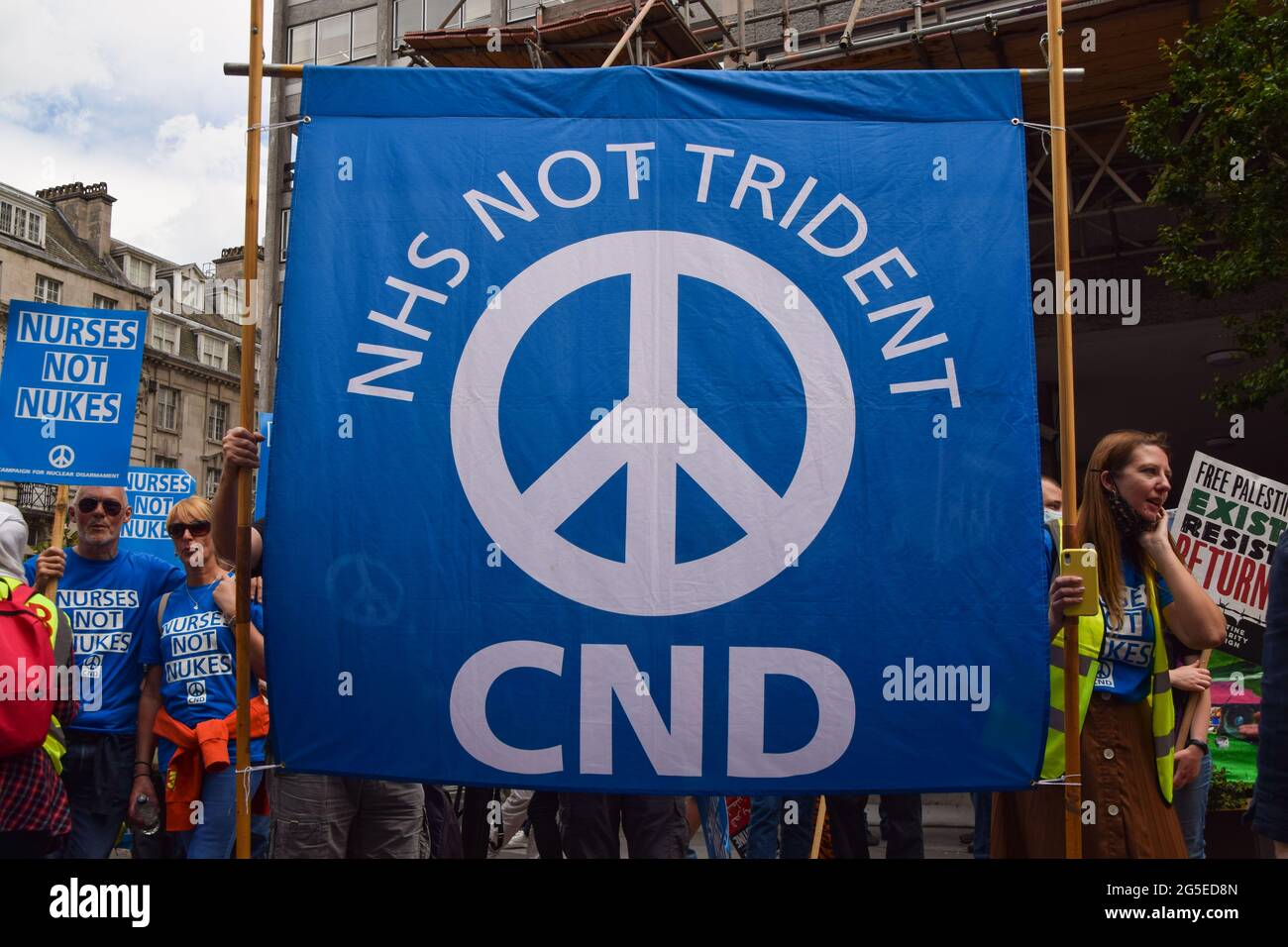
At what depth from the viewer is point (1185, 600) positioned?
13.7ft

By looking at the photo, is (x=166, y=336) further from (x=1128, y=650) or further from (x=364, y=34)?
(x=1128, y=650)

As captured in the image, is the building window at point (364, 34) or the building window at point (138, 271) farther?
the building window at point (138, 271)

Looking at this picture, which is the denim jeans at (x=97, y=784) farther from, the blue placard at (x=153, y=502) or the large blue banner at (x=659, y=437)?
the blue placard at (x=153, y=502)

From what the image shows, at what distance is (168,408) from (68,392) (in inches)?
2051

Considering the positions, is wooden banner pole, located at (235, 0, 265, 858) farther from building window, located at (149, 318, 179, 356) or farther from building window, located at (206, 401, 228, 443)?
building window, located at (149, 318, 179, 356)

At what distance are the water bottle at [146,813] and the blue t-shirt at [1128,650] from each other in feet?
13.5

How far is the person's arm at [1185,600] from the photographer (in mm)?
4160

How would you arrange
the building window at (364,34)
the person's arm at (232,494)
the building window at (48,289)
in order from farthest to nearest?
the building window at (48,289) < the building window at (364,34) < the person's arm at (232,494)

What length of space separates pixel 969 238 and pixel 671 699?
1837 mm

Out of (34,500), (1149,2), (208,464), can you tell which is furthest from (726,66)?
(208,464)

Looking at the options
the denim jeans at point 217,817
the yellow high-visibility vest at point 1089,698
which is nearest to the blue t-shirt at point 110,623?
the denim jeans at point 217,817

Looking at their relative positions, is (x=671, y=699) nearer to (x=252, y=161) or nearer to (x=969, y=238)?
(x=969, y=238)

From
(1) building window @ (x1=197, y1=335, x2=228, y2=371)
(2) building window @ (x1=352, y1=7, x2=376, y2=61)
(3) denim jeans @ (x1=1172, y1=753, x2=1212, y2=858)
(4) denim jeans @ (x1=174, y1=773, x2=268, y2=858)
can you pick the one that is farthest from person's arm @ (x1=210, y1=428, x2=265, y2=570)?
(1) building window @ (x1=197, y1=335, x2=228, y2=371)

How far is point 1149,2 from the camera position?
13.8m
